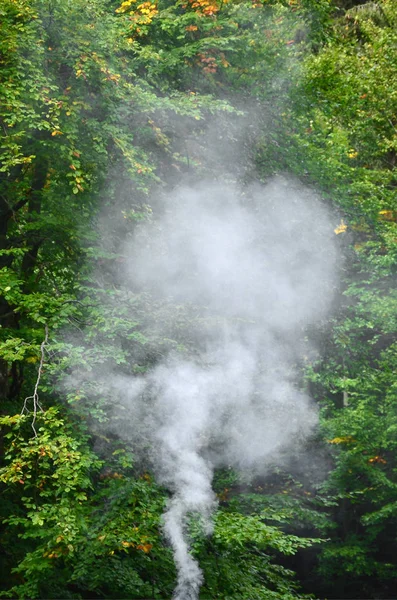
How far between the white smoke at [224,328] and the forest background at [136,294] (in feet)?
0.73

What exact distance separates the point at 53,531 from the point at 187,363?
268 centimetres

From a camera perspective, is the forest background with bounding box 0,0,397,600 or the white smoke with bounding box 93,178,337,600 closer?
the forest background with bounding box 0,0,397,600

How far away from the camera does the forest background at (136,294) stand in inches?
270

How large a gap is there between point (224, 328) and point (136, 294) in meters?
1.34

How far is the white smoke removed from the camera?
315 inches

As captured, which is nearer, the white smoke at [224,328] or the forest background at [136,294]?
the forest background at [136,294]

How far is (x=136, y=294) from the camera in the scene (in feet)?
26.8

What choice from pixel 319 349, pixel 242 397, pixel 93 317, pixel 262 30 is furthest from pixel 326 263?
pixel 93 317

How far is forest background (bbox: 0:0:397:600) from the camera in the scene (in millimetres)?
6867

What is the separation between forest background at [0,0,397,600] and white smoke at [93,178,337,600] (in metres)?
0.22

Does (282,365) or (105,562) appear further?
(282,365)

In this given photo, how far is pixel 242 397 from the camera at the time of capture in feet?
31.5

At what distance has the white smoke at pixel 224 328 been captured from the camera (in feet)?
26.2

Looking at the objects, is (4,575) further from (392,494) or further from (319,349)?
(392,494)
